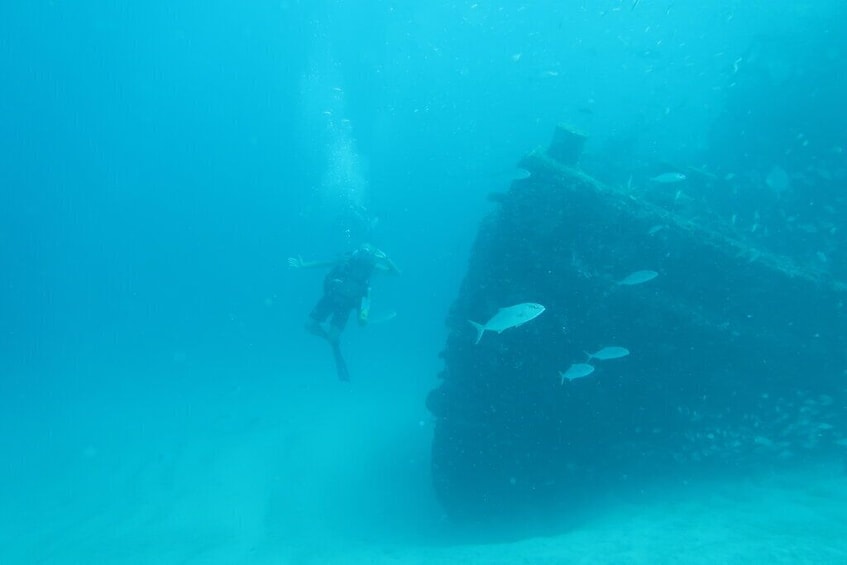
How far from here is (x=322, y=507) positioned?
1198cm

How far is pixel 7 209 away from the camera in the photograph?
90.8 meters

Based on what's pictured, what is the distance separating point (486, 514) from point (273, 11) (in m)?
87.5

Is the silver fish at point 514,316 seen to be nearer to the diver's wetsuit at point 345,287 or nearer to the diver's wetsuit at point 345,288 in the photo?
the diver's wetsuit at point 345,288

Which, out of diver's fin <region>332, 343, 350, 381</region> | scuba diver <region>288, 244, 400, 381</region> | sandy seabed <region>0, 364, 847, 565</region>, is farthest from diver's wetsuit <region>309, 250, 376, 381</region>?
sandy seabed <region>0, 364, 847, 565</region>

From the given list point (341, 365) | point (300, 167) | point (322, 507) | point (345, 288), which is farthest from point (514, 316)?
point (300, 167)

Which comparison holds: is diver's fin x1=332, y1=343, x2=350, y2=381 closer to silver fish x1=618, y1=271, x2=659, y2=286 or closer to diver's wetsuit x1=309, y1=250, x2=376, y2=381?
diver's wetsuit x1=309, y1=250, x2=376, y2=381

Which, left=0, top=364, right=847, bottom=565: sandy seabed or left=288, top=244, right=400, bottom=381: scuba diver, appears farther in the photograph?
left=288, top=244, right=400, bottom=381: scuba diver

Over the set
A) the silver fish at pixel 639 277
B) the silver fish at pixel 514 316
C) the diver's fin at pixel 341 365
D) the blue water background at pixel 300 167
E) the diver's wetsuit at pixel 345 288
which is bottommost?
the silver fish at pixel 514 316

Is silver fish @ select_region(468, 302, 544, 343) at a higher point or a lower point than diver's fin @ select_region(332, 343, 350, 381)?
lower

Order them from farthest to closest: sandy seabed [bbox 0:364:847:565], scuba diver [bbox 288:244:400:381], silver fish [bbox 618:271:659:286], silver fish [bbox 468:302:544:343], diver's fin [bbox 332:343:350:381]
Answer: diver's fin [bbox 332:343:350:381] → scuba diver [bbox 288:244:400:381] → sandy seabed [bbox 0:364:847:565] → silver fish [bbox 618:271:659:286] → silver fish [bbox 468:302:544:343]

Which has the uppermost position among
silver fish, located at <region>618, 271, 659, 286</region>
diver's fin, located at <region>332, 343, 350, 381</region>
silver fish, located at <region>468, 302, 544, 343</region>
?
diver's fin, located at <region>332, 343, 350, 381</region>

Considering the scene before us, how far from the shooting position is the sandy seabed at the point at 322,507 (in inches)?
255

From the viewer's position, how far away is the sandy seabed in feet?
21.2

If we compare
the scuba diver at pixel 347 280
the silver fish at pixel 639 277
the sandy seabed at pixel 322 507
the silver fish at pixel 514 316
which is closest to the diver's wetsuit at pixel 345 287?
the scuba diver at pixel 347 280
